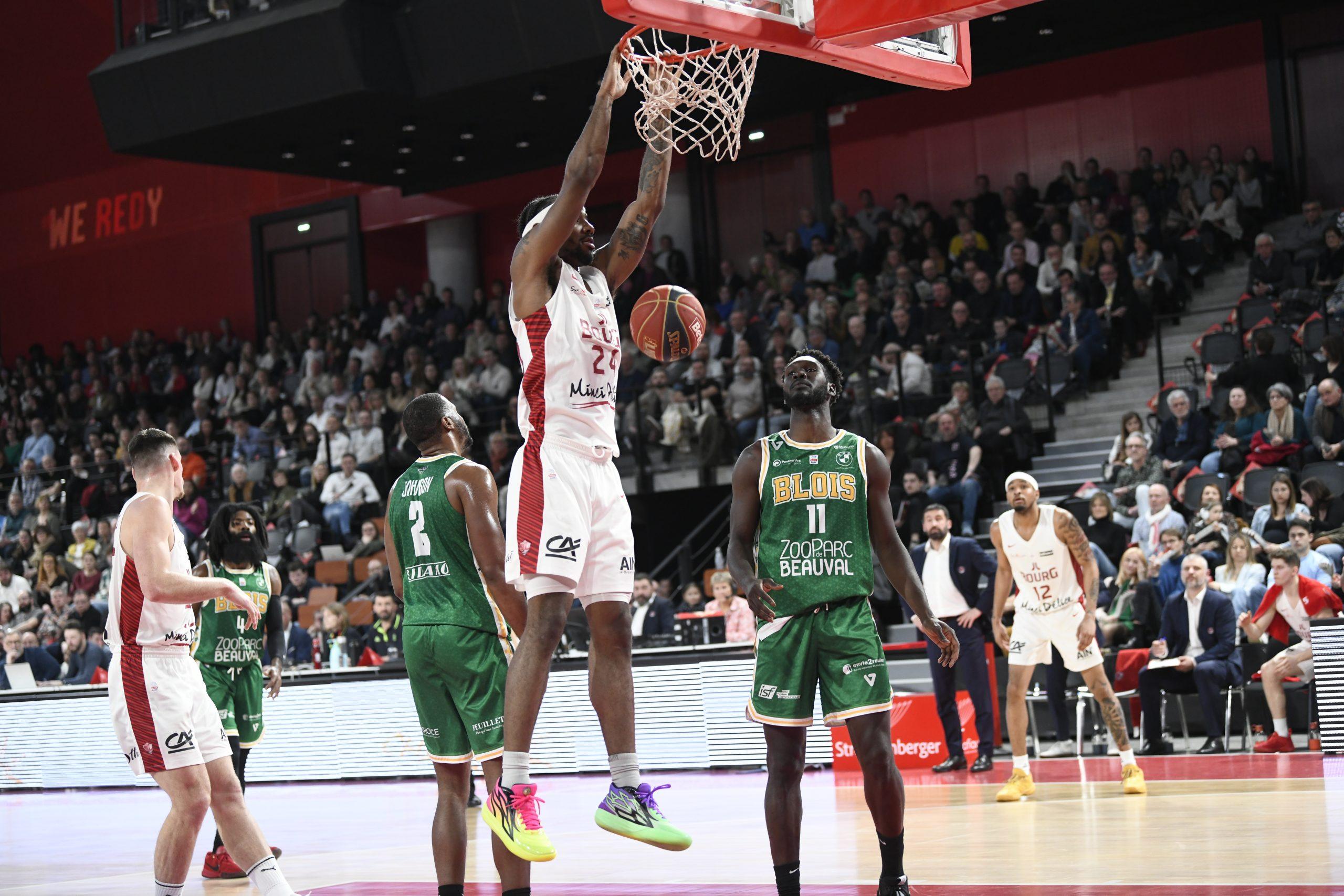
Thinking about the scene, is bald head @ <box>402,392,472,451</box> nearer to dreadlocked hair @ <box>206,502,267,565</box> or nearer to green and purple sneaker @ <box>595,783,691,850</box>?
green and purple sneaker @ <box>595,783,691,850</box>

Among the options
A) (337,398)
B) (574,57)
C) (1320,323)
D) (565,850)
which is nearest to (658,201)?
(565,850)

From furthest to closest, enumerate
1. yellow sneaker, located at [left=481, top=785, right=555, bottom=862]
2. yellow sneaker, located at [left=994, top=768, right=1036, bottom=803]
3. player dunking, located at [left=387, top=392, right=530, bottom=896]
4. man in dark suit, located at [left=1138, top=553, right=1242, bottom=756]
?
man in dark suit, located at [left=1138, top=553, right=1242, bottom=756] → yellow sneaker, located at [left=994, top=768, right=1036, bottom=803] → player dunking, located at [left=387, top=392, right=530, bottom=896] → yellow sneaker, located at [left=481, top=785, right=555, bottom=862]

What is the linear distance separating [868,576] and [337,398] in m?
18.5

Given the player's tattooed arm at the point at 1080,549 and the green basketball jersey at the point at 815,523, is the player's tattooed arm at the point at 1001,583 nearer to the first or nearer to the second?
the player's tattooed arm at the point at 1080,549

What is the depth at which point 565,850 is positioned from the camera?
8.99 m

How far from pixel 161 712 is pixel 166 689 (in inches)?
4.1

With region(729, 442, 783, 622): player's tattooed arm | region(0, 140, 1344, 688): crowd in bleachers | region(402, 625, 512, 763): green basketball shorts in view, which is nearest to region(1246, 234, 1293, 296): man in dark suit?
region(0, 140, 1344, 688): crowd in bleachers

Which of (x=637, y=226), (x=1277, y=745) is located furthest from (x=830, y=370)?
(x=1277, y=745)

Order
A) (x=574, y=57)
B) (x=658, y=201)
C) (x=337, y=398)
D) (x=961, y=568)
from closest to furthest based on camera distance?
1. (x=658, y=201)
2. (x=961, y=568)
3. (x=574, y=57)
4. (x=337, y=398)

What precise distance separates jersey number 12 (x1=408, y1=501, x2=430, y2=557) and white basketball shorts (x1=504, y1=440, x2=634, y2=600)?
3.26 ft

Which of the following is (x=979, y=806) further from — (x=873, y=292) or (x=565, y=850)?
(x=873, y=292)

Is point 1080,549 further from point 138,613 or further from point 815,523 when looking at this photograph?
point 138,613

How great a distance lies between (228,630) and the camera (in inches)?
355

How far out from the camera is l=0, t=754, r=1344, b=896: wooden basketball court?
22.1 feet
